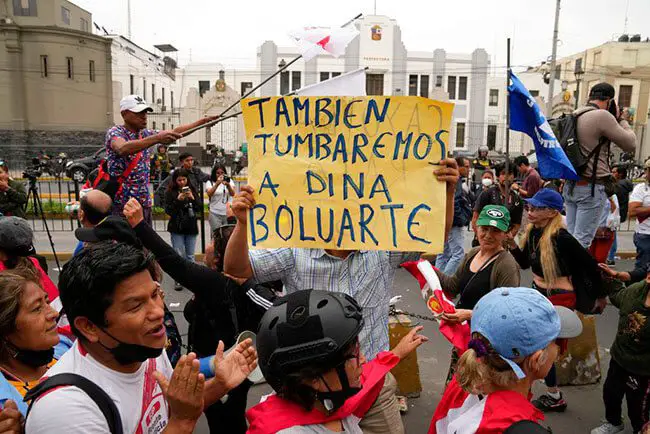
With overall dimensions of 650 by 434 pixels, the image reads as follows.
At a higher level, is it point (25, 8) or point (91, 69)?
point (25, 8)

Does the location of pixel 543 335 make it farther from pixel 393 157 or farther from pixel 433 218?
pixel 393 157

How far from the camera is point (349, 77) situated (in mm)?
2680

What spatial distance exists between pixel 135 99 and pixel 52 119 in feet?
121

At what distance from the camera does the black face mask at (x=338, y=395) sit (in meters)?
1.65

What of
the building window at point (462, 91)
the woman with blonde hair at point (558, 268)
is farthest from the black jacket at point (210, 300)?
the building window at point (462, 91)

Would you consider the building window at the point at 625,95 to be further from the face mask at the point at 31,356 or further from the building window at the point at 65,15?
the face mask at the point at 31,356

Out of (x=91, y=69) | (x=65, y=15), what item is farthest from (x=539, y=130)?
(x=65, y=15)

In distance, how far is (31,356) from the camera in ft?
7.23

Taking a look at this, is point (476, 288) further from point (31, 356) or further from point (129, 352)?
point (31, 356)

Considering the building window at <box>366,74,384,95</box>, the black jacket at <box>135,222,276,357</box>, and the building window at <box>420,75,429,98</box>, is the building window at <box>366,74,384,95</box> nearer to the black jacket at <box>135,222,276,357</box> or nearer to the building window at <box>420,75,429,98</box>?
the building window at <box>420,75,429,98</box>

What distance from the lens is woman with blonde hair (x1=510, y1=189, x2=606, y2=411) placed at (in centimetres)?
394

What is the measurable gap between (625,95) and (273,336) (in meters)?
54.5

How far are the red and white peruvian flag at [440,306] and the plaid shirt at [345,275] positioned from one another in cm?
38

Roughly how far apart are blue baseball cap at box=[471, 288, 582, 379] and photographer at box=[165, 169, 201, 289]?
247 inches
